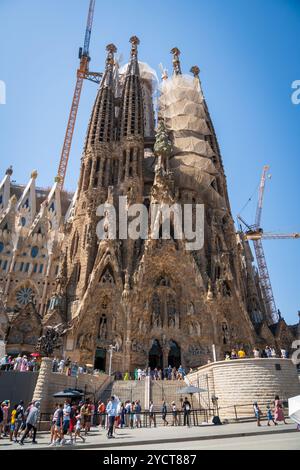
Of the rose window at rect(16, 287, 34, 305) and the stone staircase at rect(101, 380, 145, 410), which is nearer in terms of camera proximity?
the stone staircase at rect(101, 380, 145, 410)

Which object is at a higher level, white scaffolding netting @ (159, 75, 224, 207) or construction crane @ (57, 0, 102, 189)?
construction crane @ (57, 0, 102, 189)

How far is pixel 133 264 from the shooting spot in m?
33.1

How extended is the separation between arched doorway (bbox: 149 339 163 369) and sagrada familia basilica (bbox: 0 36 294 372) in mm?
93

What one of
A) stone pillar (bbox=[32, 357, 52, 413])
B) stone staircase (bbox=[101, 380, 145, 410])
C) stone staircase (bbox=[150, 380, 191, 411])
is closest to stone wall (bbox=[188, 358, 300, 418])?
stone staircase (bbox=[150, 380, 191, 411])

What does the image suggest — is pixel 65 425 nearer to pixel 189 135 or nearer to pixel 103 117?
pixel 103 117

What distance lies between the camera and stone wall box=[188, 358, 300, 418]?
18.1 meters

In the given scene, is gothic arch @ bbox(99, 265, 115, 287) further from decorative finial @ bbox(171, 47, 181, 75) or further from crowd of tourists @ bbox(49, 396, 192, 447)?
decorative finial @ bbox(171, 47, 181, 75)

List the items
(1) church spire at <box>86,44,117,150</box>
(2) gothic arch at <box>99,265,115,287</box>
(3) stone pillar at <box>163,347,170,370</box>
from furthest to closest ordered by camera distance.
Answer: (1) church spire at <box>86,44,117,150</box> < (2) gothic arch at <box>99,265,115,287</box> < (3) stone pillar at <box>163,347,170,370</box>

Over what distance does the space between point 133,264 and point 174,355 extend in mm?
9513

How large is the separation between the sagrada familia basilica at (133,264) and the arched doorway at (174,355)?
0.12 metres

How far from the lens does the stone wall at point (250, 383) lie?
18125 mm

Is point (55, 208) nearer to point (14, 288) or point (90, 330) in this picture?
point (14, 288)

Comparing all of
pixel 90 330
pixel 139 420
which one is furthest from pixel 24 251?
pixel 139 420

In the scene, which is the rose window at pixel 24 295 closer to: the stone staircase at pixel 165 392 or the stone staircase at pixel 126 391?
the stone staircase at pixel 126 391
